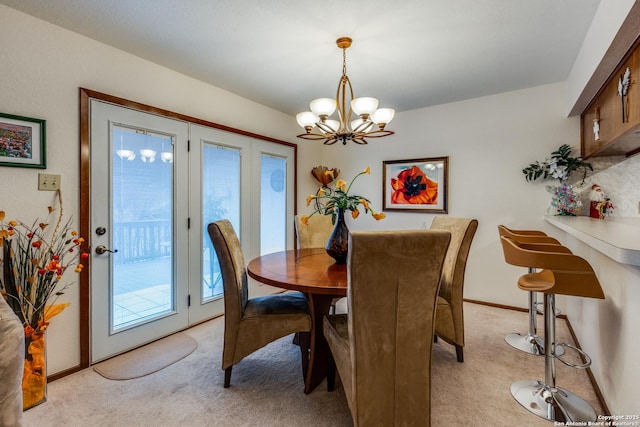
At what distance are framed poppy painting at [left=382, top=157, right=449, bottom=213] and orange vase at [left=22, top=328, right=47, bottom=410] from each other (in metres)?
3.50

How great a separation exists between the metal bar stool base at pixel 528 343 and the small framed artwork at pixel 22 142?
12.0ft

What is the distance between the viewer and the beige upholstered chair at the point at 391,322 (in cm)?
126

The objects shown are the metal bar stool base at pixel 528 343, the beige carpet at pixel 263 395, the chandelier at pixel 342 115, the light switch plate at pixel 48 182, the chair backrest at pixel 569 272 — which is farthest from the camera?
the metal bar stool base at pixel 528 343

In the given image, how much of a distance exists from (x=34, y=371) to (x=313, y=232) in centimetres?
220

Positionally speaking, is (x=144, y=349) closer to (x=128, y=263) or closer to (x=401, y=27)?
(x=128, y=263)

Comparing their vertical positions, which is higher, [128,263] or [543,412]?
[128,263]

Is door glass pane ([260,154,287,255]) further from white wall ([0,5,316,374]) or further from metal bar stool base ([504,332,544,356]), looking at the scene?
metal bar stool base ([504,332,544,356])

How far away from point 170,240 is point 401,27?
2.50 meters

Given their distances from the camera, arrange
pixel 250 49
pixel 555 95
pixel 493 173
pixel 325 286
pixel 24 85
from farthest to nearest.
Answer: pixel 493 173, pixel 555 95, pixel 250 49, pixel 24 85, pixel 325 286

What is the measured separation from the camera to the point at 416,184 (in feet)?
12.5

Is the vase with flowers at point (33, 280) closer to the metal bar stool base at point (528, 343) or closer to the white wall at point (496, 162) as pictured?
the metal bar stool base at point (528, 343)

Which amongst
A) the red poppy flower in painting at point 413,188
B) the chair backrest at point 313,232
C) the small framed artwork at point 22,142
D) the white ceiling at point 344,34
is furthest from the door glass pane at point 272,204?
the small framed artwork at point 22,142

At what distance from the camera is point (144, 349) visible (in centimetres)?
244

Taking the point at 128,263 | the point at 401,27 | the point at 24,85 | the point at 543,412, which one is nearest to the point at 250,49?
the point at 401,27
